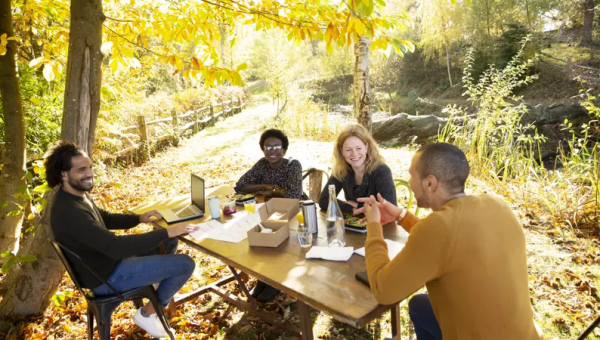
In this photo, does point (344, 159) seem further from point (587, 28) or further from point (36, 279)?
point (587, 28)

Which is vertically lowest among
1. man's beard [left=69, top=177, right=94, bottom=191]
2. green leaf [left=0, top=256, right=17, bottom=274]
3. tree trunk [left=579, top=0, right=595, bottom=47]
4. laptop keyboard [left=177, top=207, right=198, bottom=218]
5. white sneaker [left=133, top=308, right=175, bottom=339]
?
white sneaker [left=133, top=308, right=175, bottom=339]

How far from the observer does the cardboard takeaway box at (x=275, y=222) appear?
86.1 inches

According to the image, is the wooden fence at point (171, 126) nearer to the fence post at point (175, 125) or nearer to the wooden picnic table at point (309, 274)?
the fence post at point (175, 125)

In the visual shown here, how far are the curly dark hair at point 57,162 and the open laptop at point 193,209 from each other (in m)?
0.80

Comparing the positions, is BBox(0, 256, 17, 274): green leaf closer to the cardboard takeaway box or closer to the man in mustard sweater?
the cardboard takeaway box

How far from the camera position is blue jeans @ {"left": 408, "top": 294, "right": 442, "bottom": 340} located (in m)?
1.91

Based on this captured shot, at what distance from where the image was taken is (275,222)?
7.66 ft

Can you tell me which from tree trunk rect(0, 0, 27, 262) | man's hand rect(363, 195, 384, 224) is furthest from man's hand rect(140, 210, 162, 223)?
man's hand rect(363, 195, 384, 224)

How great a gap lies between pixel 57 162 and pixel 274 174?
1.92 m

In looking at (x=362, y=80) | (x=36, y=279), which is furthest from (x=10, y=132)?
(x=362, y=80)

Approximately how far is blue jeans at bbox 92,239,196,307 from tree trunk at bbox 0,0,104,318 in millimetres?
1043

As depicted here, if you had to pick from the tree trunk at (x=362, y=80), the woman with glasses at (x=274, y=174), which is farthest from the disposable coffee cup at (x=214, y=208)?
the tree trunk at (x=362, y=80)

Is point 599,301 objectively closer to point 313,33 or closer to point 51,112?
point 313,33

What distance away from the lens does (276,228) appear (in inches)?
91.4
